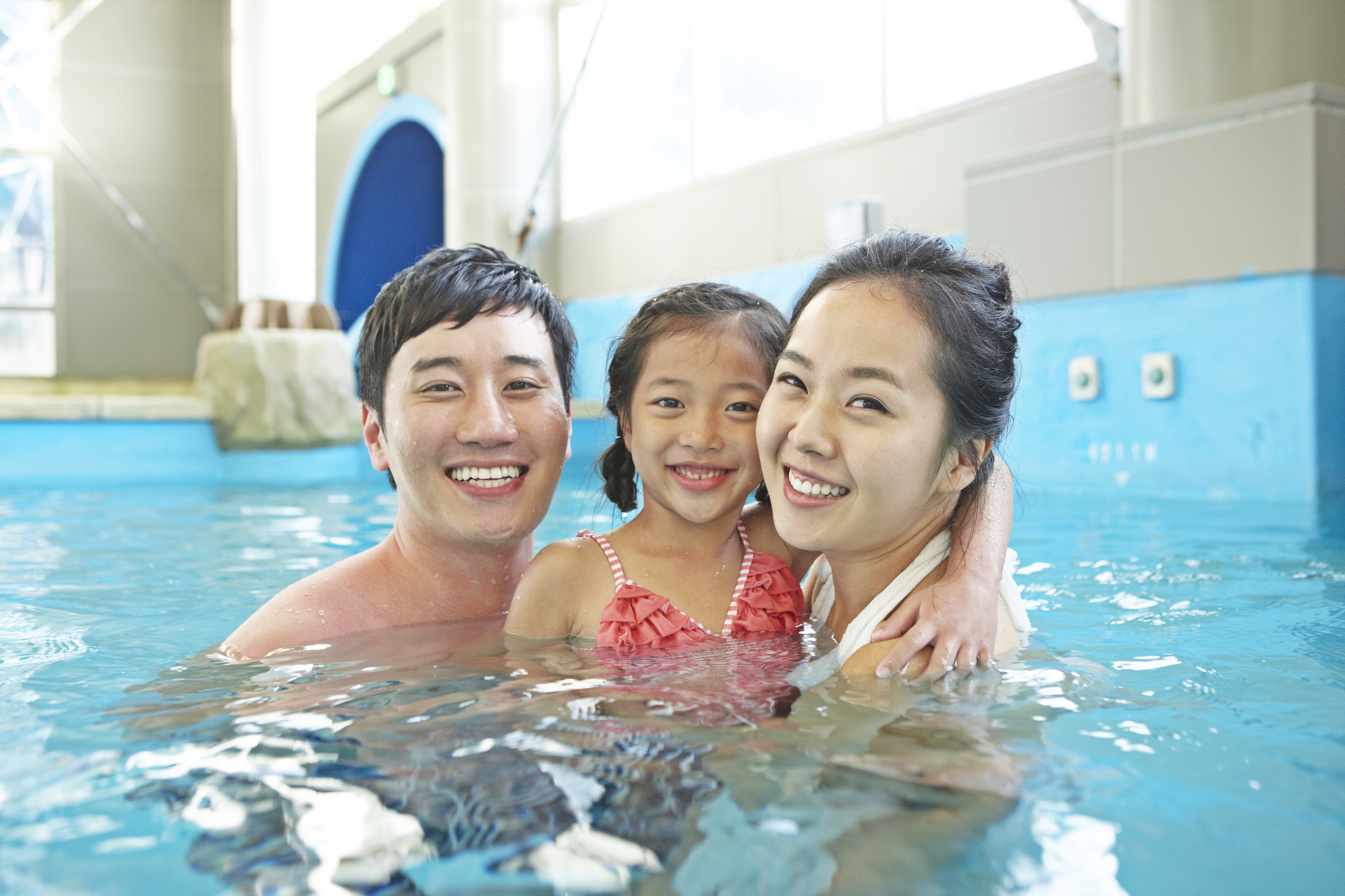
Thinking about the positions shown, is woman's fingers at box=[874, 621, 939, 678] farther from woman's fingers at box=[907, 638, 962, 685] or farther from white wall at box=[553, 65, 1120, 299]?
white wall at box=[553, 65, 1120, 299]

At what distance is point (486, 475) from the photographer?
2205 millimetres

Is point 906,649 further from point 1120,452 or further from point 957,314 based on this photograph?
point 1120,452

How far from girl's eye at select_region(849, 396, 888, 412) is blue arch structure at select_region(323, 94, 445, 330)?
37.7ft

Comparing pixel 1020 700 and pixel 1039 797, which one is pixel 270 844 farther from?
pixel 1020 700

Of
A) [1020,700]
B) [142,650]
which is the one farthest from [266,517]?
[1020,700]

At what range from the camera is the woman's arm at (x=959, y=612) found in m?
1.80

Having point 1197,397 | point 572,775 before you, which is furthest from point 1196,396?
point 572,775

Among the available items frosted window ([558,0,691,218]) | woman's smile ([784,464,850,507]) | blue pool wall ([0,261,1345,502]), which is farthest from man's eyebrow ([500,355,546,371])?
frosted window ([558,0,691,218])

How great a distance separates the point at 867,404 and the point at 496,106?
9.81 meters

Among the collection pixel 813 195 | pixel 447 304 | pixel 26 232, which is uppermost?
pixel 26 232

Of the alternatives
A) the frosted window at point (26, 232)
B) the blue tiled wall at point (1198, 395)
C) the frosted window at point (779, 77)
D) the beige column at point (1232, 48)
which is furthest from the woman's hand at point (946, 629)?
the frosted window at point (26, 232)

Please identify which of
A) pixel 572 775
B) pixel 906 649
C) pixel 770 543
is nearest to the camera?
pixel 572 775

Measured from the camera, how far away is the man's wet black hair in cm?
222

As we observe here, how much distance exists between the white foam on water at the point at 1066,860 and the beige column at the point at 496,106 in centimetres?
1002
